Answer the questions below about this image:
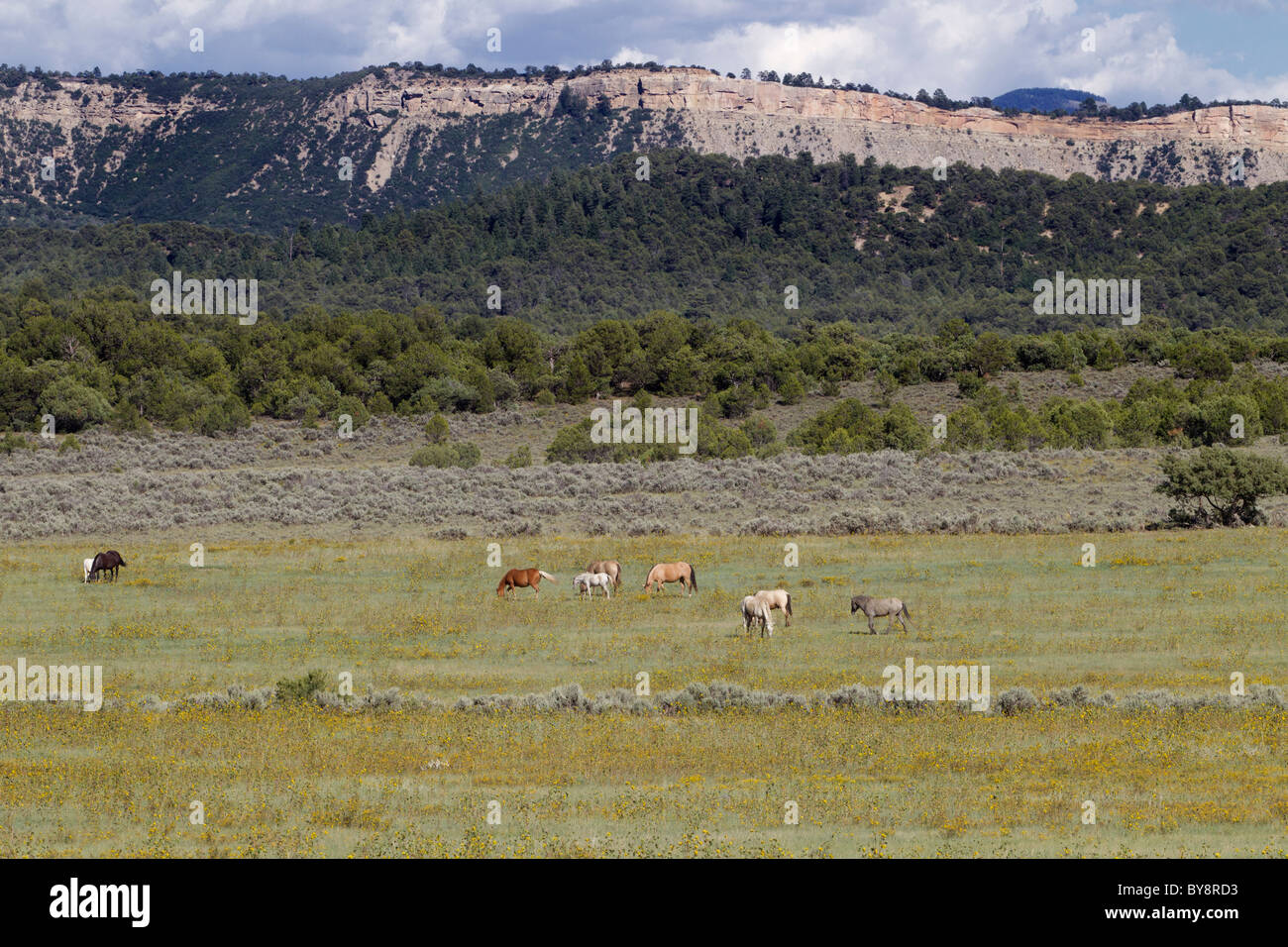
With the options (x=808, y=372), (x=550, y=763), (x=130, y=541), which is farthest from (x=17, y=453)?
(x=550, y=763)

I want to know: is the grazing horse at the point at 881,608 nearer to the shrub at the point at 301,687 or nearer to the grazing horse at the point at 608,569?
the grazing horse at the point at 608,569

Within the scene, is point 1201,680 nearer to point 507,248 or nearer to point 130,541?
point 130,541

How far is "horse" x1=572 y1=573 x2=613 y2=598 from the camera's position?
25812 millimetres

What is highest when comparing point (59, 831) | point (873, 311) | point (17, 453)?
point (873, 311)

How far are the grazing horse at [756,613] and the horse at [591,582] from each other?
4.61 meters

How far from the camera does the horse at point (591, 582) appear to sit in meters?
25.8

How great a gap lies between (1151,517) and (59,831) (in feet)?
101

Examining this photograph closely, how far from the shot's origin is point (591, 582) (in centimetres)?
2591

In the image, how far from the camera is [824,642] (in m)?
21.0

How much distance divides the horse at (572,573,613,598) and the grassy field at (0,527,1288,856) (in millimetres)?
345

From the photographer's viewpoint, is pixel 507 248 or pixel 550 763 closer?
pixel 550 763

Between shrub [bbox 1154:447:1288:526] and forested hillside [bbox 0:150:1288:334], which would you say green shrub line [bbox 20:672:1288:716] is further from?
forested hillside [bbox 0:150:1288:334]

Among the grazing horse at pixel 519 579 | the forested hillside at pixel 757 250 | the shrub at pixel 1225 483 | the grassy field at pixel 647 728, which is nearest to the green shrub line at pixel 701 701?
the grassy field at pixel 647 728

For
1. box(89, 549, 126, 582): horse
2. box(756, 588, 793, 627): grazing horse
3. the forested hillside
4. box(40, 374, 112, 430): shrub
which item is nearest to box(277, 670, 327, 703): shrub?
box(756, 588, 793, 627): grazing horse
